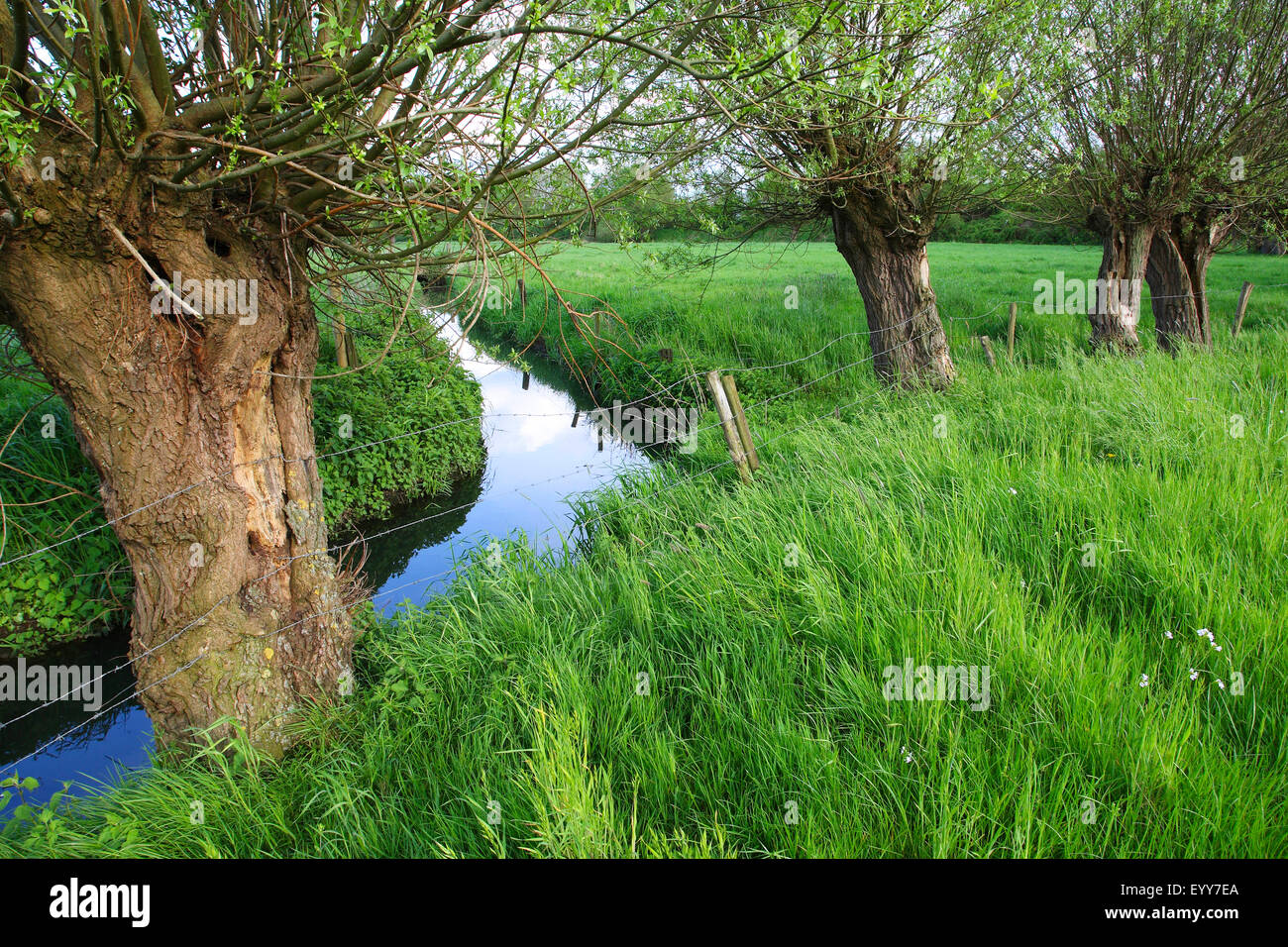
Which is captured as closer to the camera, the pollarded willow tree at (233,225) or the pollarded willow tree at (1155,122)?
the pollarded willow tree at (233,225)

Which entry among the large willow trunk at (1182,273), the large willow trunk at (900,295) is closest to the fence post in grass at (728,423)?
the large willow trunk at (900,295)

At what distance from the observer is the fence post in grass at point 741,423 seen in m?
4.89

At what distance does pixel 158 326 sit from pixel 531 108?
204 centimetres

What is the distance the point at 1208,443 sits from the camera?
4.39 meters

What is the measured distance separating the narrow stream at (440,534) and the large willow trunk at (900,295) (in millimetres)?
3002

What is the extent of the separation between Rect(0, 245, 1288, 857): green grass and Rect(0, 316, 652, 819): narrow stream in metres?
0.90
